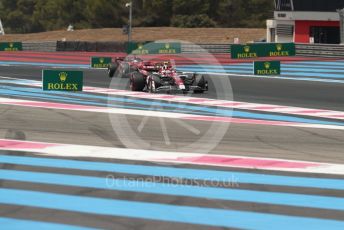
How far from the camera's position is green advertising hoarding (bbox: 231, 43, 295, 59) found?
32125 mm

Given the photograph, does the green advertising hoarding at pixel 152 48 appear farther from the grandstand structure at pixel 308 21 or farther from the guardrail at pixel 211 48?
the grandstand structure at pixel 308 21

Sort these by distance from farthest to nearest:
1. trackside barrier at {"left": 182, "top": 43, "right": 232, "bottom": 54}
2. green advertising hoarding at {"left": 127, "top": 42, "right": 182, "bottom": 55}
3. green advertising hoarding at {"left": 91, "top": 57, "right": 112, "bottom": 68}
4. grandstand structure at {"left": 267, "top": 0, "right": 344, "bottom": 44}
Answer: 1. grandstand structure at {"left": 267, "top": 0, "right": 344, "bottom": 44}
2. trackside barrier at {"left": 182, "top": 43, "right": 232, "bottom": 54}
3. green advertising hoarding at {"left": 127, "top": 42, "right": 182, "bottom": 55}
4. green advertising hoarding at {"left": 91, "top": 57, "right": 112, "bottom": 68}

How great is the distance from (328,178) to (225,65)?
23.4m

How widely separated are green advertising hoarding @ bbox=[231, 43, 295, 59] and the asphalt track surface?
1904 cm

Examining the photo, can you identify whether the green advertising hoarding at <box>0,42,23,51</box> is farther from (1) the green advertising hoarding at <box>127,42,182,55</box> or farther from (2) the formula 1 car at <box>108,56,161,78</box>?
(2) the formula 1 car at <box>108,56,161,78</box>

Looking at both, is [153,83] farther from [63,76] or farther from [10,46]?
[10,46]

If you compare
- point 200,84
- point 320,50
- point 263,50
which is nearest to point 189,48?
point 263,50

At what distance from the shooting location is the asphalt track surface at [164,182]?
19.8 feet

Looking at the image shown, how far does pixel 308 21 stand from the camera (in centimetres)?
4997

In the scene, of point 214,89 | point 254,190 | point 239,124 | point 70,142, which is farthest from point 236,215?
point 214,89

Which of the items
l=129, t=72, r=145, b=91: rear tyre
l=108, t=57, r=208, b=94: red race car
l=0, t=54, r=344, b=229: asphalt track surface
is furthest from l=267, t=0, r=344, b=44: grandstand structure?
l=0, t=54, r=344, b=229: asphalt track surface

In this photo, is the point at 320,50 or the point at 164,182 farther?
the point at 320,50

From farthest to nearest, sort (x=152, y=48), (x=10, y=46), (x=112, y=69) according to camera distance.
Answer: (x=10, y=46) → (x=152, y=48) → (x=112, y=69)

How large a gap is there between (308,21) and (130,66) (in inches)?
1220
